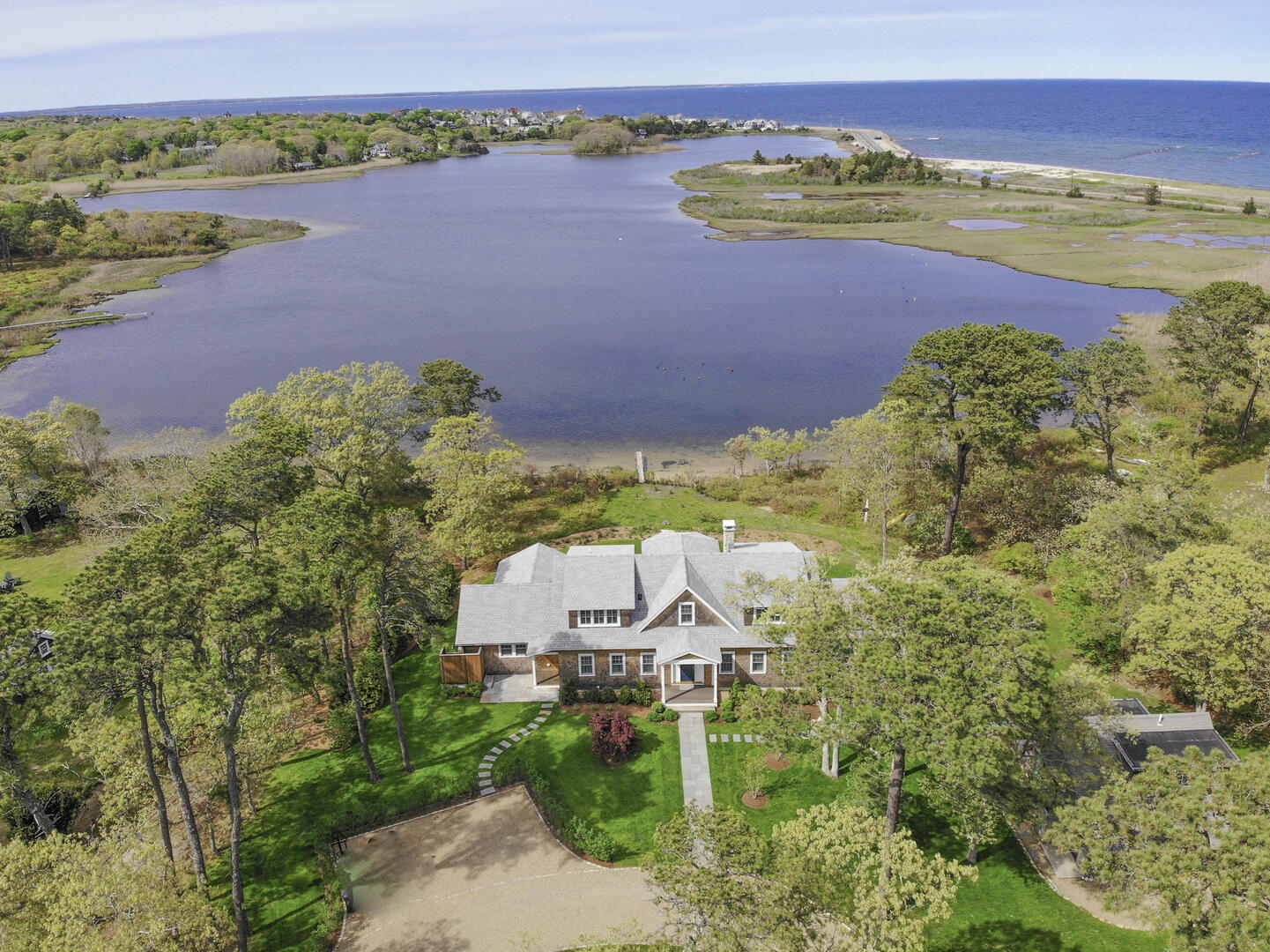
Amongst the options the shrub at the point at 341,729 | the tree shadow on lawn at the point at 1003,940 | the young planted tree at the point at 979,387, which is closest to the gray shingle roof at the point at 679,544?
the young planted tree at the point at 979,387

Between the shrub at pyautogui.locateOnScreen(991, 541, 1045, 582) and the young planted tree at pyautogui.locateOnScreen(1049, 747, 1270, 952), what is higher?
the young planted tree at pyautogui.locateOnScreen(1049, 747, 1270, 952)

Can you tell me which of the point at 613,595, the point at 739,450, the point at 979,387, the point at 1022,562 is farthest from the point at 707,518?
the point at 1022,562

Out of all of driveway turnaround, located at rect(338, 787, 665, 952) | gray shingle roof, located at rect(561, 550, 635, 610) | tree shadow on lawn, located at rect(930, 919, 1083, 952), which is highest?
gray shingle roof, located at rect(561, 550, 635, 610)

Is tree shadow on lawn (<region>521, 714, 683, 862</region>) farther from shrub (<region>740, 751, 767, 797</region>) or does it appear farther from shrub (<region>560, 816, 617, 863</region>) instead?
shrub (<region>740, 751, 767, 797</region>)

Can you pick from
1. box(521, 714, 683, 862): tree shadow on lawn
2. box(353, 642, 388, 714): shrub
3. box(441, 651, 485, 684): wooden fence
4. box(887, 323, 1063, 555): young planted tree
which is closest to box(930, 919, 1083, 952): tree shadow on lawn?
box(521, 714, 683, 862): tree shadow on lawn

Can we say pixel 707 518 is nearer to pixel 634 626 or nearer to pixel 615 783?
pixel 634 626

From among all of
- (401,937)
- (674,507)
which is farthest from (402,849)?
(674,507)

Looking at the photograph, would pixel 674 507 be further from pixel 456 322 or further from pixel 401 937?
pixel 456 322
